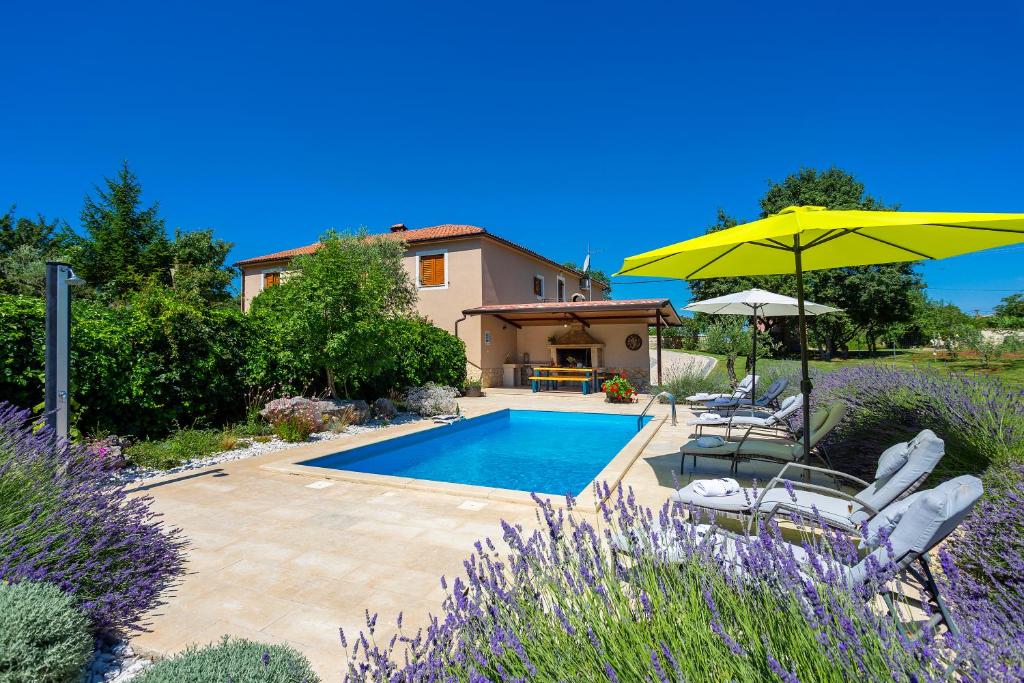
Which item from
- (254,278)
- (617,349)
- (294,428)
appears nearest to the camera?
(294,428)

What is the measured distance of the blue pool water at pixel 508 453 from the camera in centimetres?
747

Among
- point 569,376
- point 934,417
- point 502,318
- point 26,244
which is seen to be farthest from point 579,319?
point 26,244

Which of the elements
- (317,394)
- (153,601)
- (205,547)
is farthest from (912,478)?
(317,394)

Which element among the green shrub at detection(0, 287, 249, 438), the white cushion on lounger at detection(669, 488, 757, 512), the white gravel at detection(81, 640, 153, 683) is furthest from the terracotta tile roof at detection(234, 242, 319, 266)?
the white cushion on lounger at detection(669, 488, 757, 512)

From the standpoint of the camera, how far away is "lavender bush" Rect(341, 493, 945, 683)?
1198mm

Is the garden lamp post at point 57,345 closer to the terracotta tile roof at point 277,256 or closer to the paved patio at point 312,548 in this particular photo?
the paved patio at point 312,548

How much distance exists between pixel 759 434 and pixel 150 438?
408 inches

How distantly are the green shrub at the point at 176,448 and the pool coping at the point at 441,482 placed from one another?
1404mm

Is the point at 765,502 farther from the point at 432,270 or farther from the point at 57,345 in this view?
the point at 432,270

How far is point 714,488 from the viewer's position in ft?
12.4

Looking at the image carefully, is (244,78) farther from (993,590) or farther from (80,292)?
(993,590)

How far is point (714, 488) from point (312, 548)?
3.36m

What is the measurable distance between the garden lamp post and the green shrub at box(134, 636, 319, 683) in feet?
12.6

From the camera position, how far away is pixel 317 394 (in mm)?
11031
